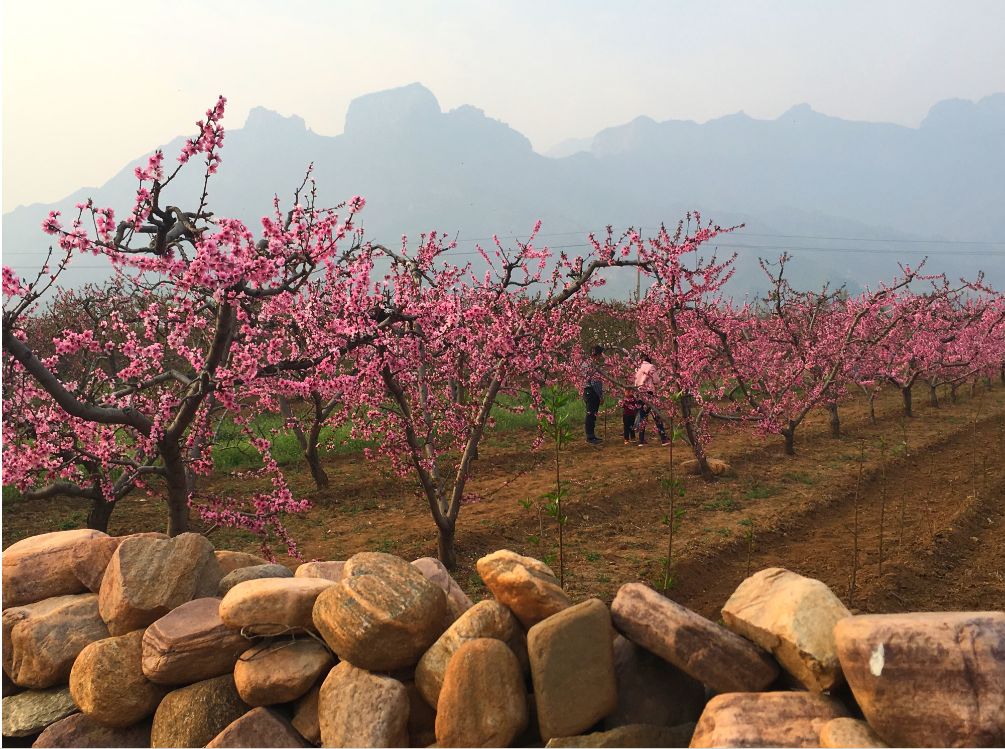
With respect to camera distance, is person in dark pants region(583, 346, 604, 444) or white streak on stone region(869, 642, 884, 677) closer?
white streak on stone region(869, 642, 884, 677)

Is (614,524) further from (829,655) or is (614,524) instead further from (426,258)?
(829,655)

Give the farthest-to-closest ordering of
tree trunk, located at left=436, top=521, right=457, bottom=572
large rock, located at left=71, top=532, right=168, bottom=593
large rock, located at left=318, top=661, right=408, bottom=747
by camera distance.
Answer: tree trunk, located at left=436, top=521, right=457, bottom=572, large rock, located at left=71, top=532, right=168, bottom=593, large rock, located at left=318, top=661, right=408, bottom=747

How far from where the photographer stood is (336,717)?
340 cm

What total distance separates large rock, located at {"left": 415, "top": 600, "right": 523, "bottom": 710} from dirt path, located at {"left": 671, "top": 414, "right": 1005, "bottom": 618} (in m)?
3.24

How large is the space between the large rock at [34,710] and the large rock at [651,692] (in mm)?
3528

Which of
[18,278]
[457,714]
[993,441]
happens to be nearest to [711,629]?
[457,714]

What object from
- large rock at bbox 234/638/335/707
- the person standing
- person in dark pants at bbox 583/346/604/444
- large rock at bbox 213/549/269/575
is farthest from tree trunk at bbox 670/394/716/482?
large rock at bbox 234/638/335/707

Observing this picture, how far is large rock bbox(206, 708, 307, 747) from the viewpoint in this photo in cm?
347

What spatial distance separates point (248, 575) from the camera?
14.5 ft

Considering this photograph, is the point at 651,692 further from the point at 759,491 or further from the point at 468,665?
the point at 759,491

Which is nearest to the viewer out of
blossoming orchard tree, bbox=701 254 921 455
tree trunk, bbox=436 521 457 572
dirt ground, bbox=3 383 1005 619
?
dirt ground, bbox=3 383 1005 619

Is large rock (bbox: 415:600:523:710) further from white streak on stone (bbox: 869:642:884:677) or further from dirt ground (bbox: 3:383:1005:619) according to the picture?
white streak on stone (bbox: 869:642:884:677)

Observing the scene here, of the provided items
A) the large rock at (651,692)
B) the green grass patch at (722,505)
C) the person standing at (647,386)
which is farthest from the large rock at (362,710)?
the person standing at (647,386)

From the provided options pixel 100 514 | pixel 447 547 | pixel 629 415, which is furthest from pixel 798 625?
pixel 629 415
